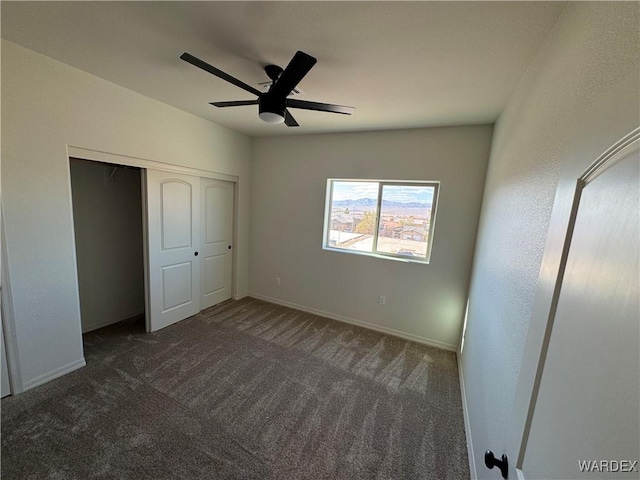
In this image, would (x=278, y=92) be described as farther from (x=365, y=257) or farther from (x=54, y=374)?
(x=54, y=374)

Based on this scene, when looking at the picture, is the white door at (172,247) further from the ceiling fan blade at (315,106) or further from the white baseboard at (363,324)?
the ceiling fan blade at (315,106)

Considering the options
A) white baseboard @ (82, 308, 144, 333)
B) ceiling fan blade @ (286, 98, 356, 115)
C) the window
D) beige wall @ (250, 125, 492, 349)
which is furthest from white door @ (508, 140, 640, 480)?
white baseboard @ (82, 308, 144, 333)

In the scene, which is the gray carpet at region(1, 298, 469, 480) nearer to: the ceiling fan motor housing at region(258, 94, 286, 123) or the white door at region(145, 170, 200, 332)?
the white door at region(145, 170, 200, 332)

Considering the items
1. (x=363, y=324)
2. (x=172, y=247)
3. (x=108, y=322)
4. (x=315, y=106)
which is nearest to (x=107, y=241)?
(x=172, y=247)

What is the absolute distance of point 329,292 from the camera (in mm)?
3697

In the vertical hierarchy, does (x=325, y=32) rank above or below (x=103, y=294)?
above

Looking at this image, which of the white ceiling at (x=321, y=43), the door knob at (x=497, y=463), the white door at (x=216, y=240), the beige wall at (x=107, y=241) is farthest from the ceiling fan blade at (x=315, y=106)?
the beige wall at (x=107, y=241)

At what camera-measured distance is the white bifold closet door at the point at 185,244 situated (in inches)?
115

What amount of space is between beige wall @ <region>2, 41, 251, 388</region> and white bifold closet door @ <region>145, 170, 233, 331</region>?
0.56m

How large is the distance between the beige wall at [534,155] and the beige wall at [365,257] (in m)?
0.94

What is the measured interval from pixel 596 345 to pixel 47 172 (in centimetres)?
312

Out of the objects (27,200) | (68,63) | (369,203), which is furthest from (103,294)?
(369,203)

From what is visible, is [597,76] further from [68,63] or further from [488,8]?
[68,63]

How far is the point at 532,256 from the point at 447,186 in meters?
2.05
